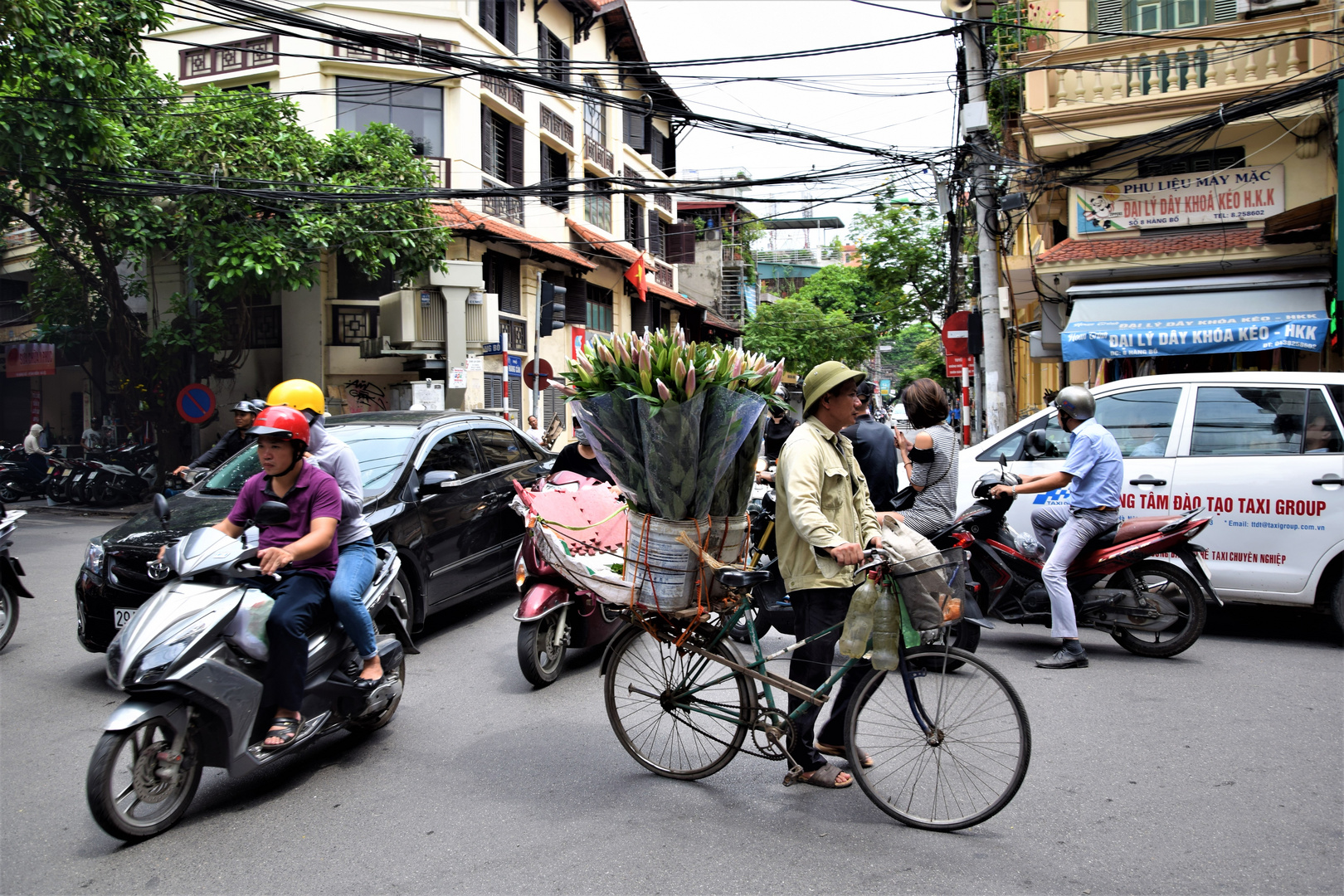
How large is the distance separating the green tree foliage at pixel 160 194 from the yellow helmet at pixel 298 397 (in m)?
9.39

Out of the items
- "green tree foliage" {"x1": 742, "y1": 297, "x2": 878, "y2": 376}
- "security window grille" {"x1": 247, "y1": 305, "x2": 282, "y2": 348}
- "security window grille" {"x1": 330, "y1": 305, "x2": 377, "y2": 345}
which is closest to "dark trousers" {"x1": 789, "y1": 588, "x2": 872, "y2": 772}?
"security window grille" {"x1": 330, "y1": 305, "x2": 377, "y2": 345}

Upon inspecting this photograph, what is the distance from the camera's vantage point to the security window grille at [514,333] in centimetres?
2311

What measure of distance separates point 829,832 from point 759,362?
5.99 feet

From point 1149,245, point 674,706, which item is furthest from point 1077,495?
point 1149,245

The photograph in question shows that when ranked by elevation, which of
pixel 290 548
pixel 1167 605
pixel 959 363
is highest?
pixel 959 363

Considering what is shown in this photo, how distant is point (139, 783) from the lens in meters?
3.48

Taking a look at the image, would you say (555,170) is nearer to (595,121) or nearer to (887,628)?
(595,121)

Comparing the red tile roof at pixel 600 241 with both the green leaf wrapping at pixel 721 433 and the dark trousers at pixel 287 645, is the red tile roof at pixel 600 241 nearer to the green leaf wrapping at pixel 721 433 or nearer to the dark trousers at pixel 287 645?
the dark trousers at pixel 287 645

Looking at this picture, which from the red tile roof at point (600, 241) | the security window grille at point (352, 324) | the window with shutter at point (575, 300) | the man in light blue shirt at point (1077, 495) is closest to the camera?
the man in light blue shirt at point (1077, 495)

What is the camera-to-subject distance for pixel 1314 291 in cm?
1166

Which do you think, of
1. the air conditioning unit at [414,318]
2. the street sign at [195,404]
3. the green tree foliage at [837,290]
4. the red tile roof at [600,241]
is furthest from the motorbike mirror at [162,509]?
the green tree foliage at [837,290]

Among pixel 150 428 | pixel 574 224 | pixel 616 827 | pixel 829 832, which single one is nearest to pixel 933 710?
pixel 829 832

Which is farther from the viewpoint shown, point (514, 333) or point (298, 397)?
point (514, 333)

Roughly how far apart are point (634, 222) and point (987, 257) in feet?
72.2
